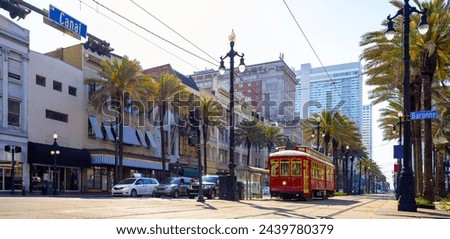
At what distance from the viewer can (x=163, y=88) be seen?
46.6m

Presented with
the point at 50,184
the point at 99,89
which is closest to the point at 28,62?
the point at 99,89

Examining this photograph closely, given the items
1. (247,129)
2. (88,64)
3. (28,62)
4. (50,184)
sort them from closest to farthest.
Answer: (50,184)
(28,62)
(88,64)
(247,129)

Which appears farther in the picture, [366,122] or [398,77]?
[366,122]

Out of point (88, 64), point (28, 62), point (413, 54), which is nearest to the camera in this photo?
point (413, 54)

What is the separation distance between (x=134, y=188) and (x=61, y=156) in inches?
419

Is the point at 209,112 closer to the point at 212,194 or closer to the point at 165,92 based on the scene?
the point at 165,92

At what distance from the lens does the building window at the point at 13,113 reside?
36094 millimetres

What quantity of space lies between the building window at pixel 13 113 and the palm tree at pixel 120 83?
7264 mm

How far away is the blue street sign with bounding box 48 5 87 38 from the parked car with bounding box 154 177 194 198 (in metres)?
20.5

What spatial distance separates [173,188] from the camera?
33.3 meters

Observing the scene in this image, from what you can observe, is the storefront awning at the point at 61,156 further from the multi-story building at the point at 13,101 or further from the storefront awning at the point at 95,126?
the storefront awning at the point at 95,126

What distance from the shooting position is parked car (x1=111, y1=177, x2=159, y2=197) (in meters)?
32.4

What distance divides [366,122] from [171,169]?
35293 millimetres

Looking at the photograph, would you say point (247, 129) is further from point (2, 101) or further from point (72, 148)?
point (2, 101)
